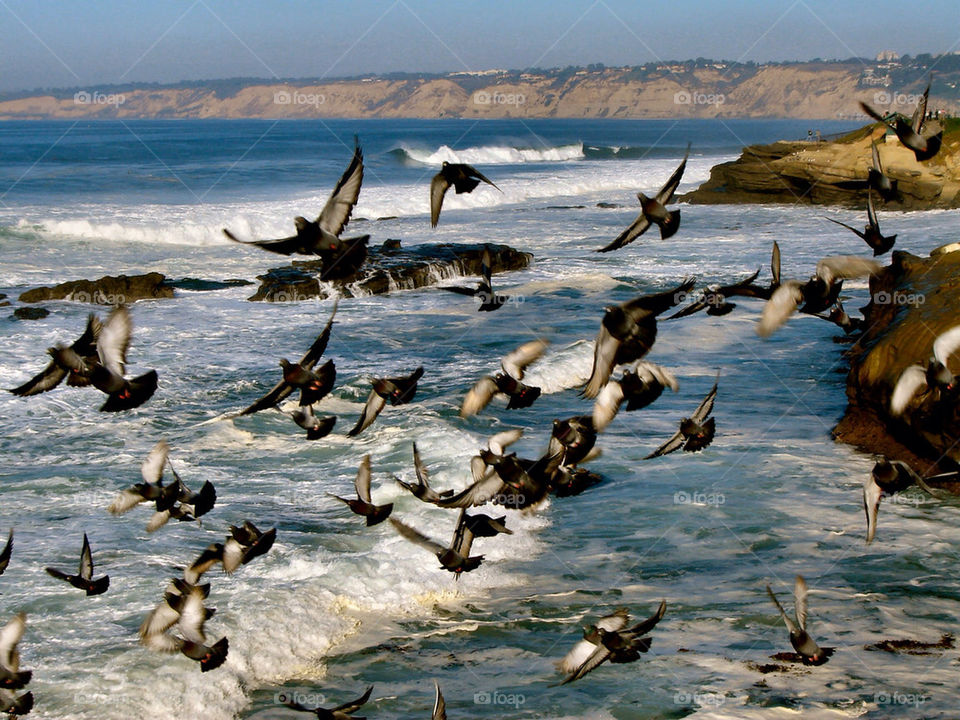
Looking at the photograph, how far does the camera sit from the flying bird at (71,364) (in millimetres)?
6398

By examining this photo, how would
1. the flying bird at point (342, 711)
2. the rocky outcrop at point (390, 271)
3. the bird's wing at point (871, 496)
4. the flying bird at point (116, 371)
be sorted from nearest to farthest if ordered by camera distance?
1. the flying bird at point (342, 711)
2. the flying bird at point (116, 371)
3. the bird's wing at point (871, 496)
4. the rocky outcrop at point (390, 271)

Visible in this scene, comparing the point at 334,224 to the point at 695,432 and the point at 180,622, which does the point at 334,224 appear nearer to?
the point at 180,622

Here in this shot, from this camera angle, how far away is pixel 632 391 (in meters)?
7.29

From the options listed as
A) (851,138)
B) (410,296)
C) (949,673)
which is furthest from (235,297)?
(851,138)

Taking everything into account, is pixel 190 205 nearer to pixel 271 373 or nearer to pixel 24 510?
pixel 271 373

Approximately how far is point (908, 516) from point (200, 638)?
252 inches

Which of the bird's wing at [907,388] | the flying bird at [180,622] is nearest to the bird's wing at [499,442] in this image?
the flying bird at [180,622]

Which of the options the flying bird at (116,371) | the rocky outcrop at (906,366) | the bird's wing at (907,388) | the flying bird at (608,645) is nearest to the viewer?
the flying bird at (608,645)

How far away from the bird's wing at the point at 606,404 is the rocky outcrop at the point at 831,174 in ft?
89.9

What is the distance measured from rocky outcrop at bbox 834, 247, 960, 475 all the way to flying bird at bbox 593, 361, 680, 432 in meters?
3.36

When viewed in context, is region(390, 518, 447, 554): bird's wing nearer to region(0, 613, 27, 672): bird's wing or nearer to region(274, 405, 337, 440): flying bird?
region(274, 405, 337, 440): flying bird

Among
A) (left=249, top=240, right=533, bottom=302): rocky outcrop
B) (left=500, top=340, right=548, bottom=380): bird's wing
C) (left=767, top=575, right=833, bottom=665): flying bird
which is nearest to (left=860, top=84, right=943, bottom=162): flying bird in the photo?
(left=500, top=340, right=548, bottom=380): bird's wing

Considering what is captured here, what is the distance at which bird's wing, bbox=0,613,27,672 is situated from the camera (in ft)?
18.6

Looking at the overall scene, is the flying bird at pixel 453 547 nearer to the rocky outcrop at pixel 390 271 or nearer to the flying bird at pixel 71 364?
the flying bird at pixel 71 364
